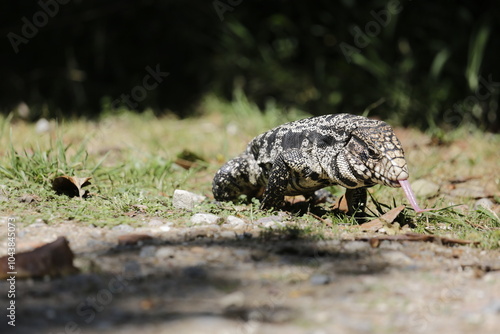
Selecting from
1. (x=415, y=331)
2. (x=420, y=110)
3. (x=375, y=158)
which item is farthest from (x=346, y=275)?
(x=420, y=110)

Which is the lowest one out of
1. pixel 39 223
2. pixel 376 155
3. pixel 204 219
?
pixel 204 219

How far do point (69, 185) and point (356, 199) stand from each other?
1.74 m

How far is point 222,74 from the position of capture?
8.13m

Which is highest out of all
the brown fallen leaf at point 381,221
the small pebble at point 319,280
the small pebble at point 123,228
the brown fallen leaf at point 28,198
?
the brown fallen leaf at point 28,198

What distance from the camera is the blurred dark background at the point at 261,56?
7.04m

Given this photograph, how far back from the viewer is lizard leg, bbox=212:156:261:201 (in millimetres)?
4008

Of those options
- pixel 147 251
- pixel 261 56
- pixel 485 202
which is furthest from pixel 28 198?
pixel 261 56

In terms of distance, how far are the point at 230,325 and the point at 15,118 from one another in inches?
225

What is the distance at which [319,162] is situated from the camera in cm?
354

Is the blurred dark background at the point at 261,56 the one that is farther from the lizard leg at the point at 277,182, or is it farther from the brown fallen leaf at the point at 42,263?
the brown fallen leaf at the point at 42,263

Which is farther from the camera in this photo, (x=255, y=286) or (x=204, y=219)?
(x=204, y=219)

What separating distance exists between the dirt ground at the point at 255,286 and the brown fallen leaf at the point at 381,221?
261 millimetres

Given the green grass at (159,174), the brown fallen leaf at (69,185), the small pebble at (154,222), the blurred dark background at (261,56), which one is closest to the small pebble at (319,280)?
the green grass at (159,174)

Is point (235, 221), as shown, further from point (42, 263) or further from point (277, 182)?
point (42, 263)
